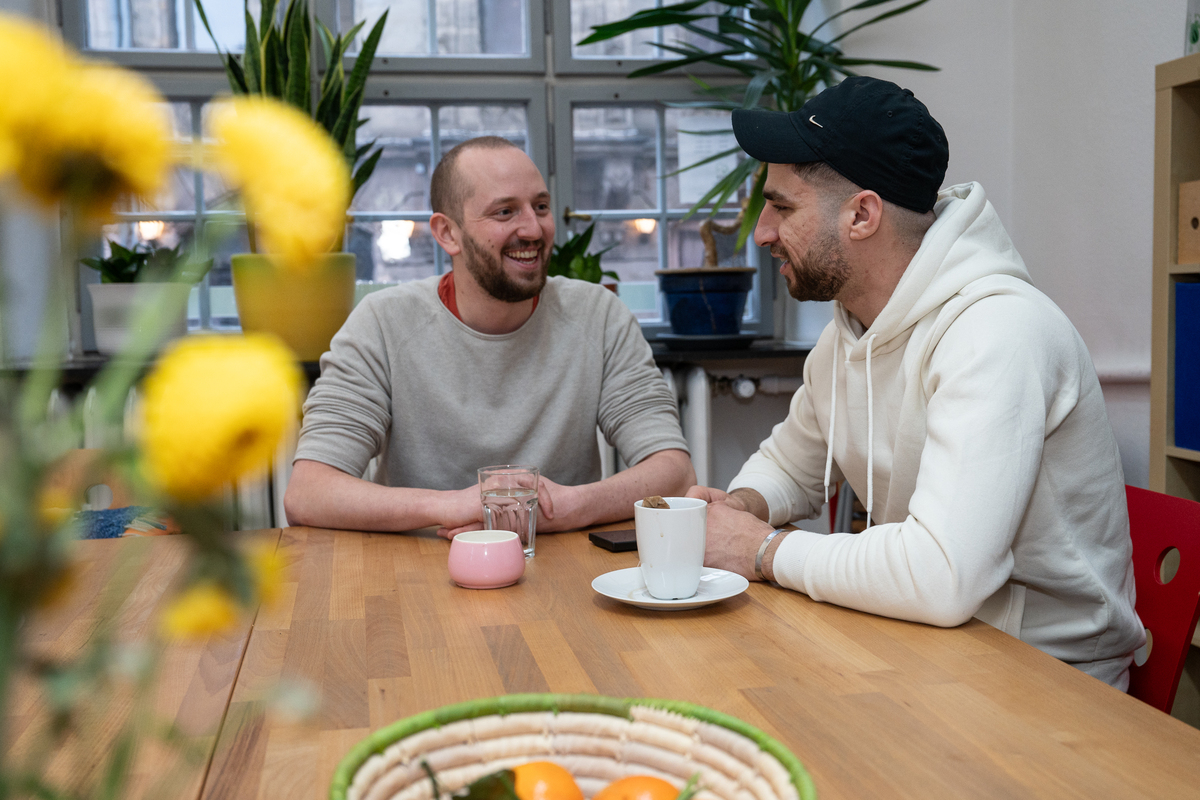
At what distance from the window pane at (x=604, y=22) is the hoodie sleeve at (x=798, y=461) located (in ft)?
5.51

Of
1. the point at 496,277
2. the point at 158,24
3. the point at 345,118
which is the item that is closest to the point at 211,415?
the point at 496,277

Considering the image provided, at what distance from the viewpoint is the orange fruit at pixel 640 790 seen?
49 centimetres

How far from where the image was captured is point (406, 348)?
1865 millimetres

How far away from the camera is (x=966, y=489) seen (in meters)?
1.07

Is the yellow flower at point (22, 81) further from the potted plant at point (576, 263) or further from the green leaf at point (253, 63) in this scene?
the green leaf at point (253, 63)

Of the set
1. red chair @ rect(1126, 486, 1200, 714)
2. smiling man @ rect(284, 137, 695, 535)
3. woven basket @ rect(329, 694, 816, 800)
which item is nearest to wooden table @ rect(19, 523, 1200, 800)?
woven basket @ rect(329, 694, 816, 800)

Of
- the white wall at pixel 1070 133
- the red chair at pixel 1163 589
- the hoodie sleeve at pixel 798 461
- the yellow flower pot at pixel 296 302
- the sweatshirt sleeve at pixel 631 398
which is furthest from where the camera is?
the yellow flower pot at pixel 296 302

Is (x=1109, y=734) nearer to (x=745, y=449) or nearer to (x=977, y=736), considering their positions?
(x=977, y=736)

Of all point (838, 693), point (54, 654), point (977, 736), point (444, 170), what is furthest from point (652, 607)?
point (444, 170)

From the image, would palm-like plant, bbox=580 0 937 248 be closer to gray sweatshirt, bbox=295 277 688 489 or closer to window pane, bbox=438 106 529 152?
window pane, bbox=438 106 529 152

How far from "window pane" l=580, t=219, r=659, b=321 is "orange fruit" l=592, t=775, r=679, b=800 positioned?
2.63 meters

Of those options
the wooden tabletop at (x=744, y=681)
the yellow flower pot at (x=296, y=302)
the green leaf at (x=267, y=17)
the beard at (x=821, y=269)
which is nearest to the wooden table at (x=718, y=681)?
the wooden tabletop at (x=744, y=681)

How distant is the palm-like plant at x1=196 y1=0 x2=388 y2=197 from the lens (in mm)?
2551

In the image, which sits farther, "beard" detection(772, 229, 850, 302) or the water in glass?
"beard" detection(772, 229, 850, 302)
